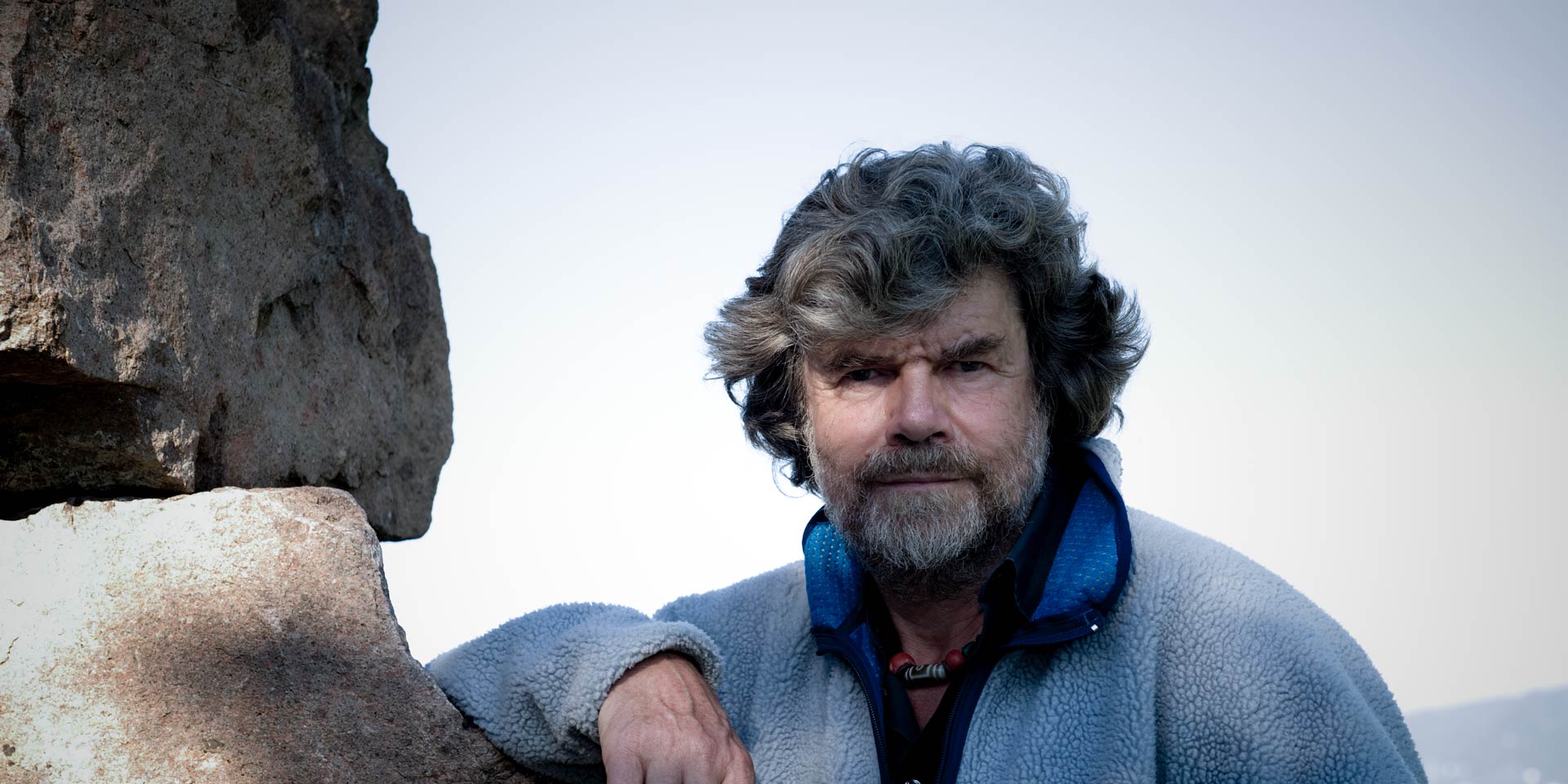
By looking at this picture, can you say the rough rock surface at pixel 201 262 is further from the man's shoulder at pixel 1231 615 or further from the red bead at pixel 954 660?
the man's shoulder at pixel 1231 615

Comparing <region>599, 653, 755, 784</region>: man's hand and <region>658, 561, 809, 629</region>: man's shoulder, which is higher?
<region>658, 561, 809, 629</region>: man's shoulder

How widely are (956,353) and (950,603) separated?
45 cm

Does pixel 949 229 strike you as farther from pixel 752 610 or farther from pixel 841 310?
pixel 752 610

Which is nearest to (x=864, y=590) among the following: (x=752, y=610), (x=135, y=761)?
(x=752, y=610)

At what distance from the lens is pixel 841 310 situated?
208cm

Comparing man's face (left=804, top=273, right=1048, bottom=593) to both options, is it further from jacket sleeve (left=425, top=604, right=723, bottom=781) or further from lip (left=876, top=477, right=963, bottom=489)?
jacket sleeve (left=425, top=604, right=723, bottom=781)

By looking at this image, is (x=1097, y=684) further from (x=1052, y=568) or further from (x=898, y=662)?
(x=898, y=662)

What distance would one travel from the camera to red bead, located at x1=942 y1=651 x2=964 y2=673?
2.09 meters

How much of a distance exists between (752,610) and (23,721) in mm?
1166

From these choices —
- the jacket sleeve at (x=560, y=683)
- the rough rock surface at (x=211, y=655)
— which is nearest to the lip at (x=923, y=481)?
the jacket sleeve at (x=560, y=683)

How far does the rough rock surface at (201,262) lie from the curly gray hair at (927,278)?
Result: 27.5 inches

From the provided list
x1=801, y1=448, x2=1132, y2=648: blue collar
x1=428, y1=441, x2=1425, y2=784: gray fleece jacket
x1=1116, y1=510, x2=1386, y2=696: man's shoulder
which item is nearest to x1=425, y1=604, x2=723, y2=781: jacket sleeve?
x1=428, y1=441, x2=1425, y2=784: gray fleece jacket

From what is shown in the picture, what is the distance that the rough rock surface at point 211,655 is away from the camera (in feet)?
5.57

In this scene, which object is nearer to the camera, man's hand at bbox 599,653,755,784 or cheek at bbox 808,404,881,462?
man's hand at bbox 599,653,755,784
